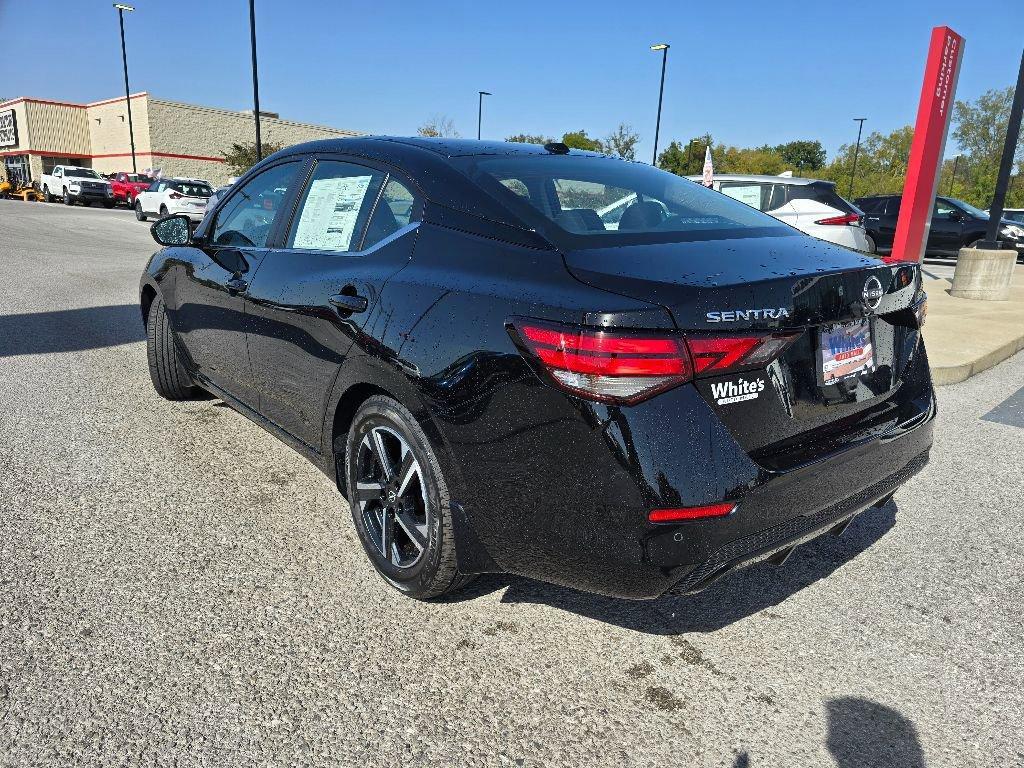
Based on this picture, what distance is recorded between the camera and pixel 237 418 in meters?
4.63

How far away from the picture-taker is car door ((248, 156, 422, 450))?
2686 millimetres

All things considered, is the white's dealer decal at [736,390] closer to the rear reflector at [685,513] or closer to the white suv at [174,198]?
the rear reflector at [685,513]

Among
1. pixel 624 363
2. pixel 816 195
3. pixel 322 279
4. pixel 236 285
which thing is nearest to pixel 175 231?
pixel 236 285

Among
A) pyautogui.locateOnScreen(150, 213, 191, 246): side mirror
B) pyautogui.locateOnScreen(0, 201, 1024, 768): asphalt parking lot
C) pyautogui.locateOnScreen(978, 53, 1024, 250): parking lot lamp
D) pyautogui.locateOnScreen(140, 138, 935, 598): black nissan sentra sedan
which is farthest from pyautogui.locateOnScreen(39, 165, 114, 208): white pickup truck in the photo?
pyautogui.locateOnScreen(140, 138, 935, 598): black nissan sentra sedan

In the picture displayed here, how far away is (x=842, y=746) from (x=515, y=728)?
2.92ft

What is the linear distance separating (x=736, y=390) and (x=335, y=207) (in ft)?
6.22

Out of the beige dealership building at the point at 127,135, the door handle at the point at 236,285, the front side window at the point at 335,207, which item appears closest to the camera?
the front side window at the point at 335,207

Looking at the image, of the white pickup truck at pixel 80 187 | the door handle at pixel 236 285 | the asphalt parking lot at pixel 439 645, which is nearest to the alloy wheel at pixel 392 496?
the asphalt parking lot at pixel 439 645

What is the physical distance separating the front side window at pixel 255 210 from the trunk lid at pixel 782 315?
1.89m

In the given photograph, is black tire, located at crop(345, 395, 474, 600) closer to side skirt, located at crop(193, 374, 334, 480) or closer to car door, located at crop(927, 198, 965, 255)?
side skirt, located at crop(193, 374, 334, 480)

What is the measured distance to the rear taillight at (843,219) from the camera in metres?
10.7

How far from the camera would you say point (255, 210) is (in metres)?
3.73

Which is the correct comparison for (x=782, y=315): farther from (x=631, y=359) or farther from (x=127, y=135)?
(x=127, y=135)

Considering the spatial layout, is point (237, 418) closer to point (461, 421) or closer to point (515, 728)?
point (461, 421)
